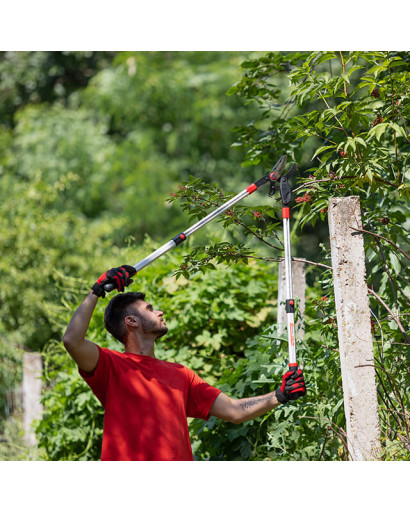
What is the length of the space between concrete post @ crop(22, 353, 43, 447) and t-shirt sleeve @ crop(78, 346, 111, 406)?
3028mm

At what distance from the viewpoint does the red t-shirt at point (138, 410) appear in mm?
2760

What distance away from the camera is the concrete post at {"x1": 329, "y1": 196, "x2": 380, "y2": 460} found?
270 cm

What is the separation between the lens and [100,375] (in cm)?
277

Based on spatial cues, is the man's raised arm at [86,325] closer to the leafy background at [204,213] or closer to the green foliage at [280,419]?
the leafy background at [204,213]

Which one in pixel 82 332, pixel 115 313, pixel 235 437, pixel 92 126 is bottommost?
pixel 235 437

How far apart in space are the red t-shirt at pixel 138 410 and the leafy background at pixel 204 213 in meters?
0.66

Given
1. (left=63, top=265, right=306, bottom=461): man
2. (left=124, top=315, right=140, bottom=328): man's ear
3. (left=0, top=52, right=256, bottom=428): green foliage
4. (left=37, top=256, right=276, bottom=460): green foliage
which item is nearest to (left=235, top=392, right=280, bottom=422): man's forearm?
(left=63, top=265, right=306, bottom=461): man

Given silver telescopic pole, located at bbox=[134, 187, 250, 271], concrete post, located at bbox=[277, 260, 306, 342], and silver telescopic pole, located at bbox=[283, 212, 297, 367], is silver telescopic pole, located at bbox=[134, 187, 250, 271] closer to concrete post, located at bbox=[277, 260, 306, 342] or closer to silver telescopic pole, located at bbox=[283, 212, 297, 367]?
silver telescopic pole, located at bbox=[283, 212, 297, 367]

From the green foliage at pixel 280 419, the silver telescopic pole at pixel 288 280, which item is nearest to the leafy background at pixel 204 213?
the green foliage at pixel 280 419

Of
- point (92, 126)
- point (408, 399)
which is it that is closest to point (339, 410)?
point (408, 399)

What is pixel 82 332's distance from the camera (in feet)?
8.53

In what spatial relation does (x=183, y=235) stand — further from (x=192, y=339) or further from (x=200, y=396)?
(x=192, y=339)
